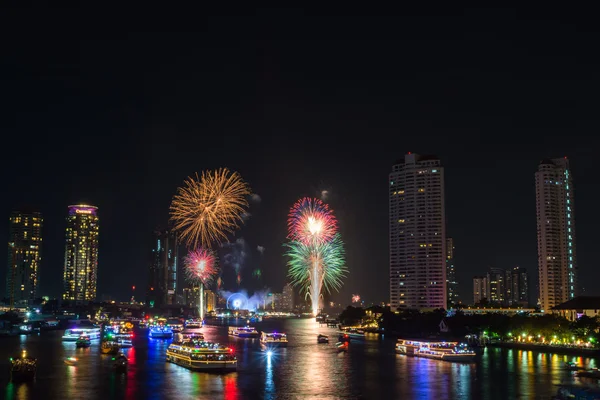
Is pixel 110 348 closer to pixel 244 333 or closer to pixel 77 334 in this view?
pixel 77 334

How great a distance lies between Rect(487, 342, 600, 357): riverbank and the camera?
269 feet

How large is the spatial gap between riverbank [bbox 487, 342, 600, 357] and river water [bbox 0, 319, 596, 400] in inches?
171

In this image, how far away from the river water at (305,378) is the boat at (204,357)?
1.11 m

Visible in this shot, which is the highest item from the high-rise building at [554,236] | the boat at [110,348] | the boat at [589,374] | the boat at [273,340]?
the high-rise building at [554,236]

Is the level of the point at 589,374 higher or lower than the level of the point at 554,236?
lower

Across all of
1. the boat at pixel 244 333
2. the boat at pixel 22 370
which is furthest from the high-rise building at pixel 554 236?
the boat at pixel 22 370

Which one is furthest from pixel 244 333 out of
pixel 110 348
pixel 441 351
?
pixel 441 351

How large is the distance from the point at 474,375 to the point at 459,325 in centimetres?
5400

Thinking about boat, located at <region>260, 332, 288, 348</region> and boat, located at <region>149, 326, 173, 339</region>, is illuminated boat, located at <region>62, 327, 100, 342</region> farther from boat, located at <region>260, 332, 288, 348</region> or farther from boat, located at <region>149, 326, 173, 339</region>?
boat, located at <region>260, 332, 288, 348</region>


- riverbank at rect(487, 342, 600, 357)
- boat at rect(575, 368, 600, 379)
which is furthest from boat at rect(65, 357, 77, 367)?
riverbank at rect(487, 342, 600, 357)

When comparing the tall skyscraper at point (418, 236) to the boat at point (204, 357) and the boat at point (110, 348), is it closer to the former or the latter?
the boat at point (110, 348)

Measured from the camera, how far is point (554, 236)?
445ft

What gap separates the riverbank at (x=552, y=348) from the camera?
82.1 meters

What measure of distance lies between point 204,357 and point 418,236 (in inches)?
3875
